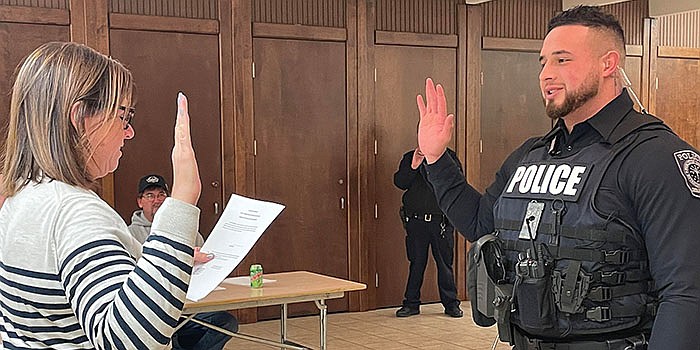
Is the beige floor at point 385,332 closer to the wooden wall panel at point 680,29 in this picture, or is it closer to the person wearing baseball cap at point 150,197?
the person wearing baseball cap at point 150,197

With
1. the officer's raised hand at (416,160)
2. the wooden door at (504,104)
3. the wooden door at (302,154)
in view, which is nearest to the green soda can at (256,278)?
the wooden door at (302,154)

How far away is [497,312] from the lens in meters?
2.12

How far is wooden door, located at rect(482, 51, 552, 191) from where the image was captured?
7863 mm

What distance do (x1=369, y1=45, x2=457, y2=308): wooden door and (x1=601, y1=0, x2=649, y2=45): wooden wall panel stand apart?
2.22 m

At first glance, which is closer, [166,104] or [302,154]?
[166,104]

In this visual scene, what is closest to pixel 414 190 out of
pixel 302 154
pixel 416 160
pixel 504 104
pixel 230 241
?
pixel 416 160

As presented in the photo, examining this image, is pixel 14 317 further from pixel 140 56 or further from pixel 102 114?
pixel 140 56

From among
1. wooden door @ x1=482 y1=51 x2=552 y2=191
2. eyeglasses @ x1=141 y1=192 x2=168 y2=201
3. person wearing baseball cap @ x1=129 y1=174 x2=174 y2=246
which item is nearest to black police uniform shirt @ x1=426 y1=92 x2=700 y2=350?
person wearing baseball cap @ x1=129 y1=174 x2=174 y2=246

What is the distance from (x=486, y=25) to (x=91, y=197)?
6878 mm

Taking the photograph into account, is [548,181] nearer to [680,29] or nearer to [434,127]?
[434,127]

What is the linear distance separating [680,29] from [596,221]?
7595 millimetres

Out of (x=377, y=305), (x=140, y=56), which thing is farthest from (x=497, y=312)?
(x=377, y=305)

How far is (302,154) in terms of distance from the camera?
7.02m

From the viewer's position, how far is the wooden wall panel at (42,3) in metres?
5.88
